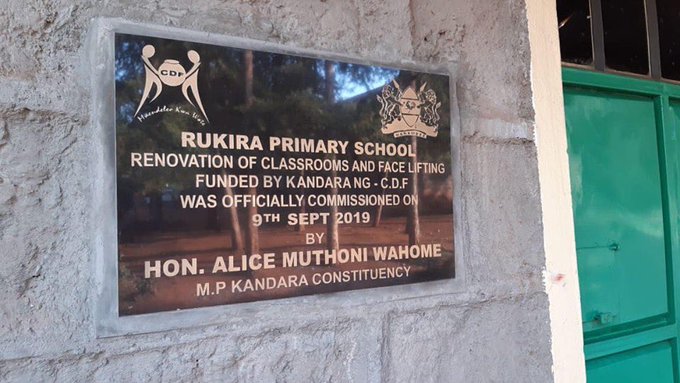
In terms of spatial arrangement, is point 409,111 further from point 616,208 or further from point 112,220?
point 616,208

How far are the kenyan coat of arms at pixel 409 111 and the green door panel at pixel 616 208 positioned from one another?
906 mm

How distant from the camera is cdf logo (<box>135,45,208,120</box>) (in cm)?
117

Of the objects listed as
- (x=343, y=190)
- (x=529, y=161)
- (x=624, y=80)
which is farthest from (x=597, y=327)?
(x=343, y=190)

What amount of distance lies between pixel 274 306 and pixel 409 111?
2.14 feet

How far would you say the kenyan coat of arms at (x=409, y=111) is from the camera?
146cm

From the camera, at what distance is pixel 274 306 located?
1.29 metres

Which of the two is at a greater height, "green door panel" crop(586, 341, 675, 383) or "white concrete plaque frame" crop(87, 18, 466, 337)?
"white concrete plaque frame" crop(87, 18, 466, 337)

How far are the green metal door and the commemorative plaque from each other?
937mm

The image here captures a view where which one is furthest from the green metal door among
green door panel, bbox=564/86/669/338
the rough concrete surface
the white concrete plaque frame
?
the white concrete plaque frame

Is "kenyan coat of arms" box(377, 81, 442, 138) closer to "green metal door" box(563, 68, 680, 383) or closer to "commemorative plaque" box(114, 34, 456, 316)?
"commemorative plaque" box(114, 34, 456, 316)

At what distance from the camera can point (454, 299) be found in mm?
1543

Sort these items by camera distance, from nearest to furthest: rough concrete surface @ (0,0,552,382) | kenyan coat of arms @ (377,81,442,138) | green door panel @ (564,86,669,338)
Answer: rough concrete surface @ (0,0,552,382)
kenyan coat of arms @ (377,81,442,138)
green door panel @ (564,86,669,338)

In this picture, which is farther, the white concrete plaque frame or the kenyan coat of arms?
the kenyan coat of arms

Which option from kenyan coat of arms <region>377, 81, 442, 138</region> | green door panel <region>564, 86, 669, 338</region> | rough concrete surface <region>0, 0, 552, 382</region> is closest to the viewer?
rough concrete surface <region>0, 0, 552, 382</region>
